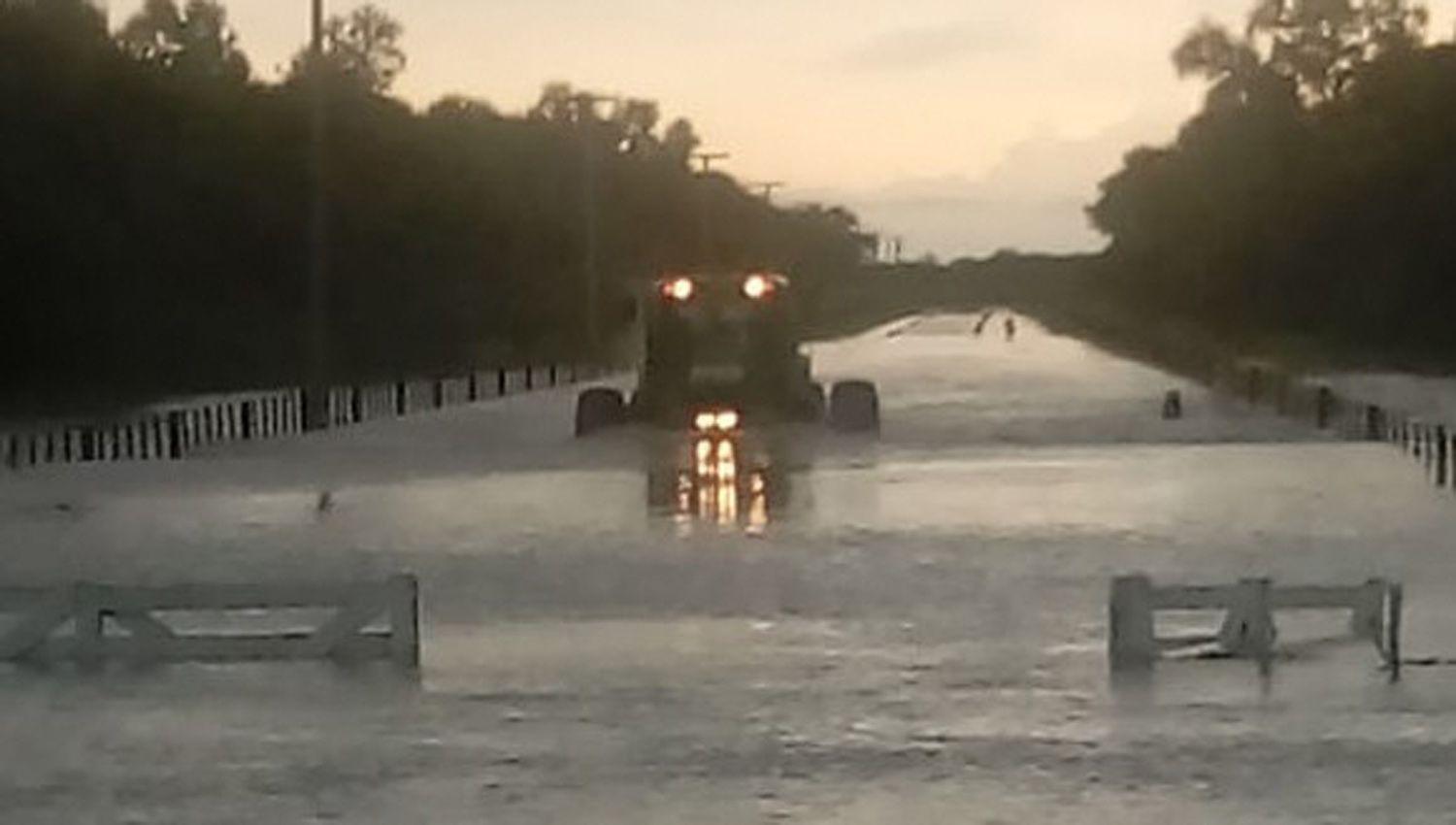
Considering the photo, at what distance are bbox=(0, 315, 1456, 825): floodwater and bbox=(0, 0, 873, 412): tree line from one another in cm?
2471

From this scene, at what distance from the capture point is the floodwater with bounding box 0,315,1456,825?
16328 mm

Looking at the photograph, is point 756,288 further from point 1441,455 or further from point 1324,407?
point 1441,455

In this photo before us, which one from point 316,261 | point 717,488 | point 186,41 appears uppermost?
point 186,41

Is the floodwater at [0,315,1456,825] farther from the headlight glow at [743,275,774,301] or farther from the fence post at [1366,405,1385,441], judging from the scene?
the headlight glow at [743,275,774,301]

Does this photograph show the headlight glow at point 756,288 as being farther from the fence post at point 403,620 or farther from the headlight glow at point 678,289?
the fence post at point 403,620

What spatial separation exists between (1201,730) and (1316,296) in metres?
111

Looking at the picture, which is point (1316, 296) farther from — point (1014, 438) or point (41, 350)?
point (1014, 438)

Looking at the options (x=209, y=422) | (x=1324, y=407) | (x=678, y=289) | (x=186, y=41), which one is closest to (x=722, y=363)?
(x=678, y=289)

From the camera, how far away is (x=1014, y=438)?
53.7 metres

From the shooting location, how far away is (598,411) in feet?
186

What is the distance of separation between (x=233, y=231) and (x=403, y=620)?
3275 inches

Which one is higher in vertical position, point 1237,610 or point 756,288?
point 756,288

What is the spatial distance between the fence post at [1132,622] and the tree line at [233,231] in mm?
41748

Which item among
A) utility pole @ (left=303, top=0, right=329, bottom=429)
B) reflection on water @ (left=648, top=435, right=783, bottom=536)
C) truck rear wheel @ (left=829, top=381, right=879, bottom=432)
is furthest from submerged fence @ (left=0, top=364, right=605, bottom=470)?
truck rear wheel @ (left=829, top=381, right=879, bottom=432)
